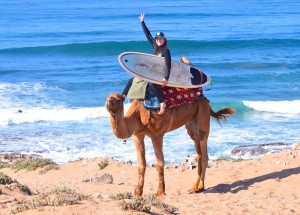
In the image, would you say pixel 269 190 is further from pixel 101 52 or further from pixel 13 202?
pixel 101 52

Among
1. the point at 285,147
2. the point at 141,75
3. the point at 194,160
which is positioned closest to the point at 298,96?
the point at 285,147

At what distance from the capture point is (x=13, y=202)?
10055 mm

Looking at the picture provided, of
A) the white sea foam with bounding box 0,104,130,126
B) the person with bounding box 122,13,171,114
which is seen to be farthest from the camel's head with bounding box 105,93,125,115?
the white sea foam with bounding box 0,104,130,126

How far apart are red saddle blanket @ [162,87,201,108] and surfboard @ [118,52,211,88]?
0.11 m

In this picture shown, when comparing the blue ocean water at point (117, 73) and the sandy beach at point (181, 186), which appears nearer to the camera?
the sandy beach at point (181, 186)

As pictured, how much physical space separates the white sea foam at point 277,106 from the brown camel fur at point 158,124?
1346 cm

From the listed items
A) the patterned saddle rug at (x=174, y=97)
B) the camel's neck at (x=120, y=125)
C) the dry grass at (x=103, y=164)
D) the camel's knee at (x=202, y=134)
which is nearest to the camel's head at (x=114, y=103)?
the camel's neck at (x=120, y=125)

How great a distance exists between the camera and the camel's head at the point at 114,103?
9.62 metres

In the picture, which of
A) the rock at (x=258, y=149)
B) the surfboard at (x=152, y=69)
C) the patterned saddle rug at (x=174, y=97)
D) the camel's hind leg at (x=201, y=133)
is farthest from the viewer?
the rock at (x=258, y=149)

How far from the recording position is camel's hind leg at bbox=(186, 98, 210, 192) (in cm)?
1221

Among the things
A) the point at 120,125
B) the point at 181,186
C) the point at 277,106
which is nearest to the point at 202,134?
the point at 181,186

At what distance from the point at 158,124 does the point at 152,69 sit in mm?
919

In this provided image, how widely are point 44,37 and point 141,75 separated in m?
41.1

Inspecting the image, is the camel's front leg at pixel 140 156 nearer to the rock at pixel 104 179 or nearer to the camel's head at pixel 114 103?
the camel's head at pixel 114 103
